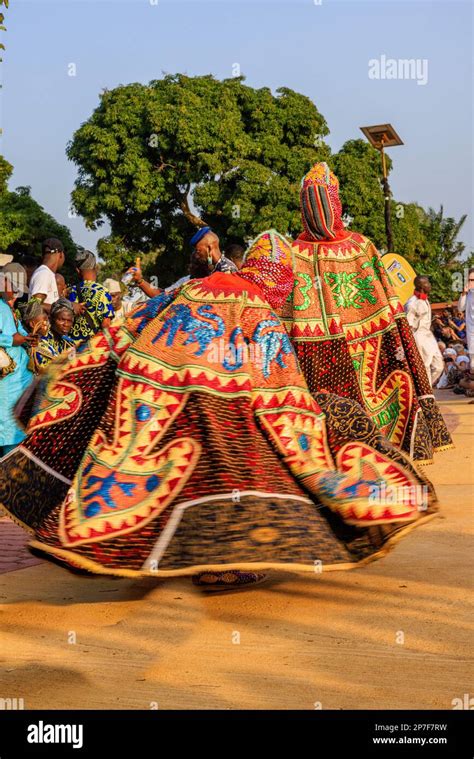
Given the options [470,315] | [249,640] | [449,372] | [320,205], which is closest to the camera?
[249,640]

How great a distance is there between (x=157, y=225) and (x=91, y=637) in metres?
30.9

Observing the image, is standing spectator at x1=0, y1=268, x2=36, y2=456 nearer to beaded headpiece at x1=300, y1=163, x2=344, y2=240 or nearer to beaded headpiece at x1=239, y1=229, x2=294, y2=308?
beaded headpiece at x1=300, y1=163, x2=344, y2=240

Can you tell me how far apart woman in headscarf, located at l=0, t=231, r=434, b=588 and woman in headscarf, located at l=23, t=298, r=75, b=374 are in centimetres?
283

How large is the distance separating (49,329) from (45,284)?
878 mm

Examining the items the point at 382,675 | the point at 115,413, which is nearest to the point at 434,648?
the point at 382,675

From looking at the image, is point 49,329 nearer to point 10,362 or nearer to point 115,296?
point 10,362

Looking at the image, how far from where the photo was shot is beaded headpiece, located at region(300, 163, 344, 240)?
8.51m

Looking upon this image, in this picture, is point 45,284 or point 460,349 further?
point 460,349

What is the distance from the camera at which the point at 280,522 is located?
5102 mm

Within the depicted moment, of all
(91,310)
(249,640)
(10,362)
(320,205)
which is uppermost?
(320,205)

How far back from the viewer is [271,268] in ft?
19.9

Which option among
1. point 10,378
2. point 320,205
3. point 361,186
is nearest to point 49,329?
point 10,378

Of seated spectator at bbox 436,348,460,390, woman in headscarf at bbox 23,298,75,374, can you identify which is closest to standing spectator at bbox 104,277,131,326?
woman in headscarf at bbox 23,298,75,374

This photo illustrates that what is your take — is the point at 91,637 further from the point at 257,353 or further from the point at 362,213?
the point at 362,213
